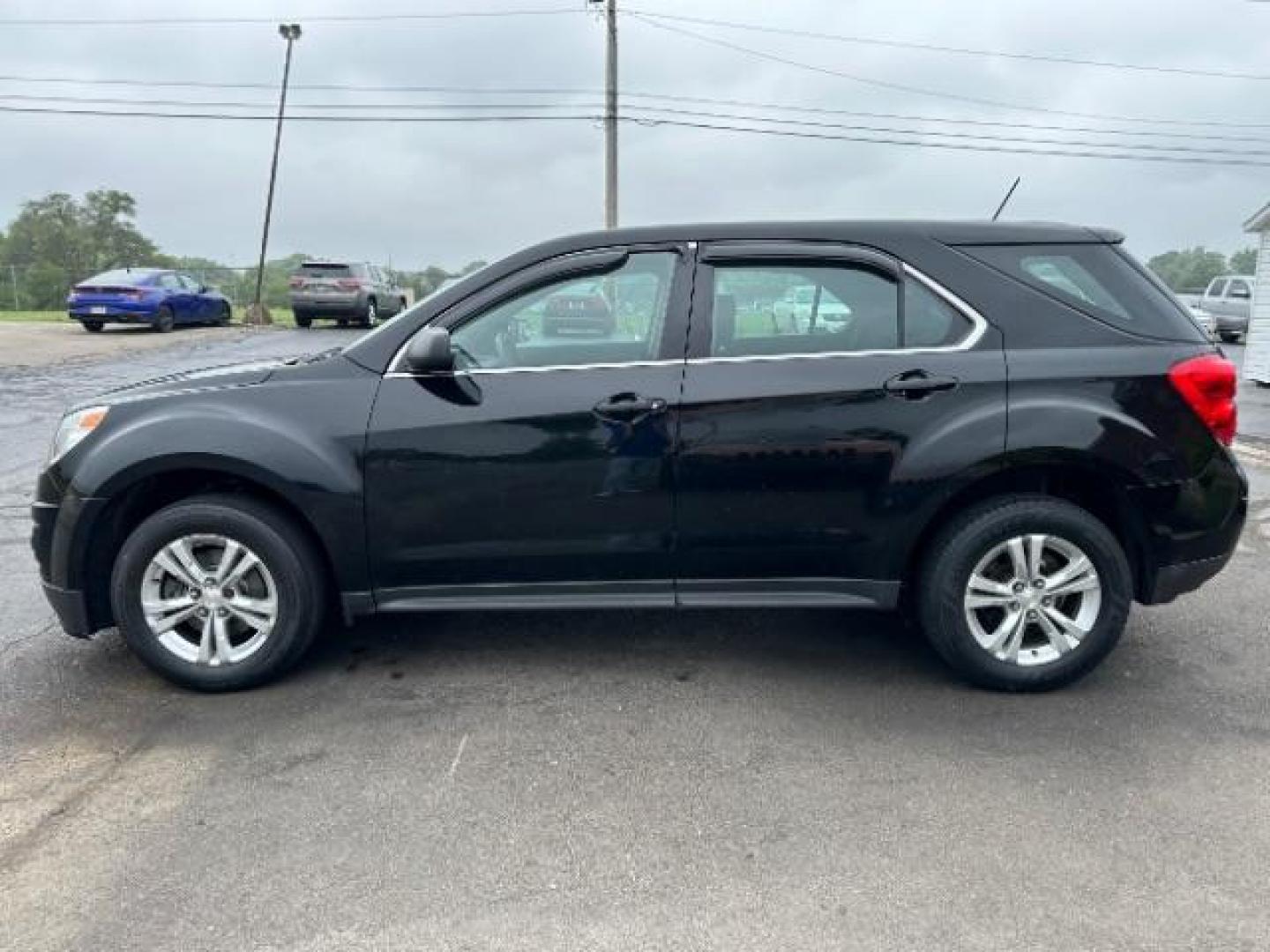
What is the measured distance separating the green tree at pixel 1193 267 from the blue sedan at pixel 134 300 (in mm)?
27724

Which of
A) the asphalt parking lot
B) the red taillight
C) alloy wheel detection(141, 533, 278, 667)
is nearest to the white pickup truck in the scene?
the red taillight

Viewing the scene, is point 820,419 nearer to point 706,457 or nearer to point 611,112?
point 706,457

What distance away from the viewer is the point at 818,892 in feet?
8.52

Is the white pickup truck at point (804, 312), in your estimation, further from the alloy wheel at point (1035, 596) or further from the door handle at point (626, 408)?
the alloy wheel at point (1035, 596)

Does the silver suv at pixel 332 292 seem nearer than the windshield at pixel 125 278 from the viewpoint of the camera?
No

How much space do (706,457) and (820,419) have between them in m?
0.44

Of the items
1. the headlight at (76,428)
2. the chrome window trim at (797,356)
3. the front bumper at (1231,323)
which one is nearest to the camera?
the chrome window trim at (797,356)

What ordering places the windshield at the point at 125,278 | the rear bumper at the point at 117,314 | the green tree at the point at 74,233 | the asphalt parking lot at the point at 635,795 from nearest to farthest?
the asphalt parking lot at the point at 635,795
the rear bumper at the point at 117,314
the windshield at the point at 125,278
the green tree at the point at 74,233

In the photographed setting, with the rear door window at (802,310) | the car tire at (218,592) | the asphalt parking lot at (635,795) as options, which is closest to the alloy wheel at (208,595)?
the car tire at (218,592)

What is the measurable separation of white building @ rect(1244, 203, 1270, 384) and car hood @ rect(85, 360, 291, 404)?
16946 millimetres

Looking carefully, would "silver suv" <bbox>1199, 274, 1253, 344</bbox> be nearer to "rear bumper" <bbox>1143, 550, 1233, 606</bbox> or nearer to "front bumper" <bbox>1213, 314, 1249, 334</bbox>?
"front bumper" <bbox>1213, 314, 1249, 334</bbox>

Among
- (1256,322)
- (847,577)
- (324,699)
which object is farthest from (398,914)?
(1256,322)

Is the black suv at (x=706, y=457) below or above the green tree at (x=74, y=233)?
below

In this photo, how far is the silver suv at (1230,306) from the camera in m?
27.0
